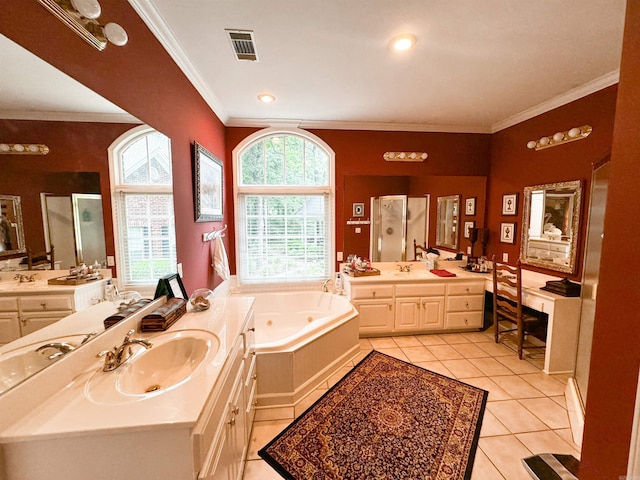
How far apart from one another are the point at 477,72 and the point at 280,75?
170 centimetres

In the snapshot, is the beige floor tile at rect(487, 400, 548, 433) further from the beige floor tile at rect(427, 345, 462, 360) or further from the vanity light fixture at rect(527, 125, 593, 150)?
the vanity light fixture at rect(527, 125, 593, 150)

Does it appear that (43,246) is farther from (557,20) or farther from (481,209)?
(481,209)

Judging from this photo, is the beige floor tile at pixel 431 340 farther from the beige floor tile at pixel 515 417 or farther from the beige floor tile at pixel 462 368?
the beige floor tile at pixel 515 417

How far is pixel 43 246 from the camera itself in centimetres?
103

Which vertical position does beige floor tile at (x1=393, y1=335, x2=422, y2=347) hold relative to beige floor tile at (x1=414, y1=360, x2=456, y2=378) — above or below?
above

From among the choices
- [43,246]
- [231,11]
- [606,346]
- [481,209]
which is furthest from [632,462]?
[481,209]

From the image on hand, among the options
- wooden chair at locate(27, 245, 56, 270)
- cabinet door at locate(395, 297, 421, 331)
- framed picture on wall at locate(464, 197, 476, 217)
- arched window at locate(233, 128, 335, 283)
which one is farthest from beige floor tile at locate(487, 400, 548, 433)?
wooden chair at locate(27, 245, 56, 270)

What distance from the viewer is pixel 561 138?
102 inches

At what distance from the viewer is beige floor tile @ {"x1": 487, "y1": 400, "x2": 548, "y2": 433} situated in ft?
6.10

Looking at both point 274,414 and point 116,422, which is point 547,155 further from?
point 116,422

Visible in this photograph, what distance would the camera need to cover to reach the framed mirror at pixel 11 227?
2.88 feet

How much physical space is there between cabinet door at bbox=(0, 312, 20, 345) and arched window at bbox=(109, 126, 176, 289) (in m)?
0.54

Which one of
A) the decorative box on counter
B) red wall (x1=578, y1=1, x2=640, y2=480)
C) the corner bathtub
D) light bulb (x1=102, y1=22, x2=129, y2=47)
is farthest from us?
the decorative box on counter

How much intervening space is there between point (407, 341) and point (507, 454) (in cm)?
150
